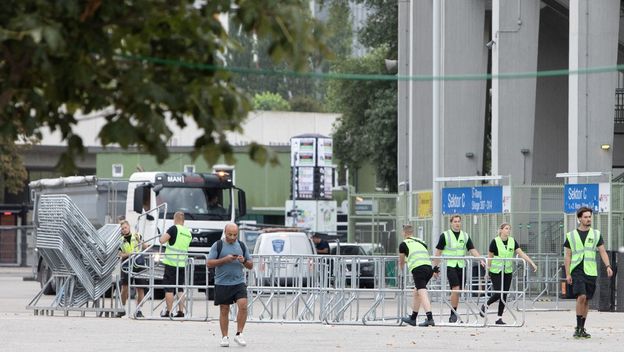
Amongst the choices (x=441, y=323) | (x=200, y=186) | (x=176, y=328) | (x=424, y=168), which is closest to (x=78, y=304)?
(x=176, y=328)

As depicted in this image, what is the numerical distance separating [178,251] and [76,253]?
2.10 metres

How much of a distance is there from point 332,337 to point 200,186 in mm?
14748

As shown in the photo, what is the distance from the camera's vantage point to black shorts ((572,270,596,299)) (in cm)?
2003

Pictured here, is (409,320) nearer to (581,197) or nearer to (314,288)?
(314,288)

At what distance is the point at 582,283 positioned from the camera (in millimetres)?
20094

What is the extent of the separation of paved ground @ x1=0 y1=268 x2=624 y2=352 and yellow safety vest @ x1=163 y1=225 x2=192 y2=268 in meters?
1.18

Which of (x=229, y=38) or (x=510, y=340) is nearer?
(x=229, y=38)

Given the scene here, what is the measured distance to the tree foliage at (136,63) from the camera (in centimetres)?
734

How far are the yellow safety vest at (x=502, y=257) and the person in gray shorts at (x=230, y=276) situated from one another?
5.94 meters

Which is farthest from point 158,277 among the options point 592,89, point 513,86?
point 513,86

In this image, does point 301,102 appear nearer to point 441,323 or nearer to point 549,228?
point 549,228

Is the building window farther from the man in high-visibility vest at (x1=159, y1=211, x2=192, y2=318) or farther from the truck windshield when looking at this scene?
the man in high-visibility vest at (x1=159, y1=211, x2=192, y2=318)

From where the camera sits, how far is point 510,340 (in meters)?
20.1

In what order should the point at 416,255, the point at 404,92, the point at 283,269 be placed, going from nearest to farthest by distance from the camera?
1. the point at 416,255
2. the point at 283,269
3. the point at 404,92
